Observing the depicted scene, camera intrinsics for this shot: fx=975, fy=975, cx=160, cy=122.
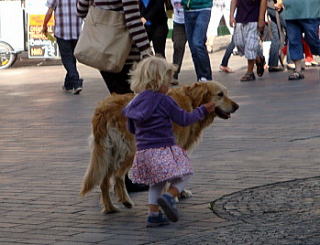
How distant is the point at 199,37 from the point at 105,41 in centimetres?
813

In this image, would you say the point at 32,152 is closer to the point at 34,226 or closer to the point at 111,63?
the point at 111,63

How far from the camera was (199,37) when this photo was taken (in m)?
15.9

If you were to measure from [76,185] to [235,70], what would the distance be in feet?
36.9

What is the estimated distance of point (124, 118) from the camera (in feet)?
22.9

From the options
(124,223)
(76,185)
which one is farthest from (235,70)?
(124,223)

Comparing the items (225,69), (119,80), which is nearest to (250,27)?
(225,69)

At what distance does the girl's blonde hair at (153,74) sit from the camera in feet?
21.4

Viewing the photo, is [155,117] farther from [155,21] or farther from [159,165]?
[155,21]

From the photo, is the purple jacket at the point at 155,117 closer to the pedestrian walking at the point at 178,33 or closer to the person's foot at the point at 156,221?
the person's foot at the point at 156,221

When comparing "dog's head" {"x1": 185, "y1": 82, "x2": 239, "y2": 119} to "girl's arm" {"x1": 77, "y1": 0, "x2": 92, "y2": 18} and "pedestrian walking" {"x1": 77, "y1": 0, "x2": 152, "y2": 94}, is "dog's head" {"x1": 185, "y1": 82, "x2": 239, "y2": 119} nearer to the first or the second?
"pedestrian walking" {"x1": 77, "y1": 0, "x2": 152, "y2": 94}

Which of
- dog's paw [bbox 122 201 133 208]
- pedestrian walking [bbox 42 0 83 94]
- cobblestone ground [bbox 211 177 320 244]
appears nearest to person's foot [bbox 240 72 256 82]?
pedestrian walking [bbox 42 0 83 94]

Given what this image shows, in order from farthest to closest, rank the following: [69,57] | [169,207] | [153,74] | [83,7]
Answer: [69,57]
[83,7]
[153,74]
[169,207]

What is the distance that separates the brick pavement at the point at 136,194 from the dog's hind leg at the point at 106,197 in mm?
60

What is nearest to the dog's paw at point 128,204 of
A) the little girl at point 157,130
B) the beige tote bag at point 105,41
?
the little girl at point 157,130
